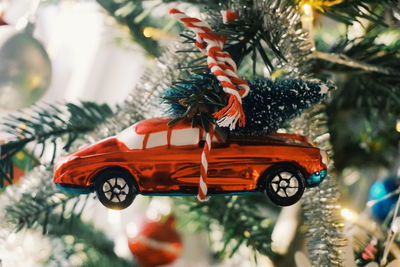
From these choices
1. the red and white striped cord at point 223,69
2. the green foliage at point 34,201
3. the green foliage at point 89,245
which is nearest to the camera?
the red and white striped cord at point 223,69

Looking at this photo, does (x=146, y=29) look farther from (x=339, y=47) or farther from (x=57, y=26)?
(x=57, y=26)

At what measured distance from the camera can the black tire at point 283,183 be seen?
354 millimetres

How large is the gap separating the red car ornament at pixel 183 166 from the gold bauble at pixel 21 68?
0.83 ft

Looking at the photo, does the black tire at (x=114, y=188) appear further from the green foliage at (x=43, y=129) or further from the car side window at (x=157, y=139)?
the green foliage at (x=43, y=129)

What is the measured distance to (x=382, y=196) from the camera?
609 millimetres

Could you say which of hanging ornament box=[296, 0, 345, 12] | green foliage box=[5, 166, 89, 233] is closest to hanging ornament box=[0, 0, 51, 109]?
green foliage box=[5, 166, 89, 233]

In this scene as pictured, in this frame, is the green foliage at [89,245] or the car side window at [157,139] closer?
the car side window at [157,139]

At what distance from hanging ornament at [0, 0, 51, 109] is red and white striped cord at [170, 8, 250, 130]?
288 millimetres

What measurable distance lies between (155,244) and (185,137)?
1.63 feet

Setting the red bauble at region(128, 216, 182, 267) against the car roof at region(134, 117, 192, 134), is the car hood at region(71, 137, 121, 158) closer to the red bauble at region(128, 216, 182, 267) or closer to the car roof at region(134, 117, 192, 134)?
the car roof at region(134, 117, 192, 134)

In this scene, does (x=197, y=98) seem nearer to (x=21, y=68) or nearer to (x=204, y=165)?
(x=204, y=165)

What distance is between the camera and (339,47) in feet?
1.70

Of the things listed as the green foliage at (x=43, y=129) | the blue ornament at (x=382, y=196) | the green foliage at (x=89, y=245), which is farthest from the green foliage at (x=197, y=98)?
the green foliage at (x=89, y=245)

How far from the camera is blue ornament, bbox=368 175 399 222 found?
0.60m
